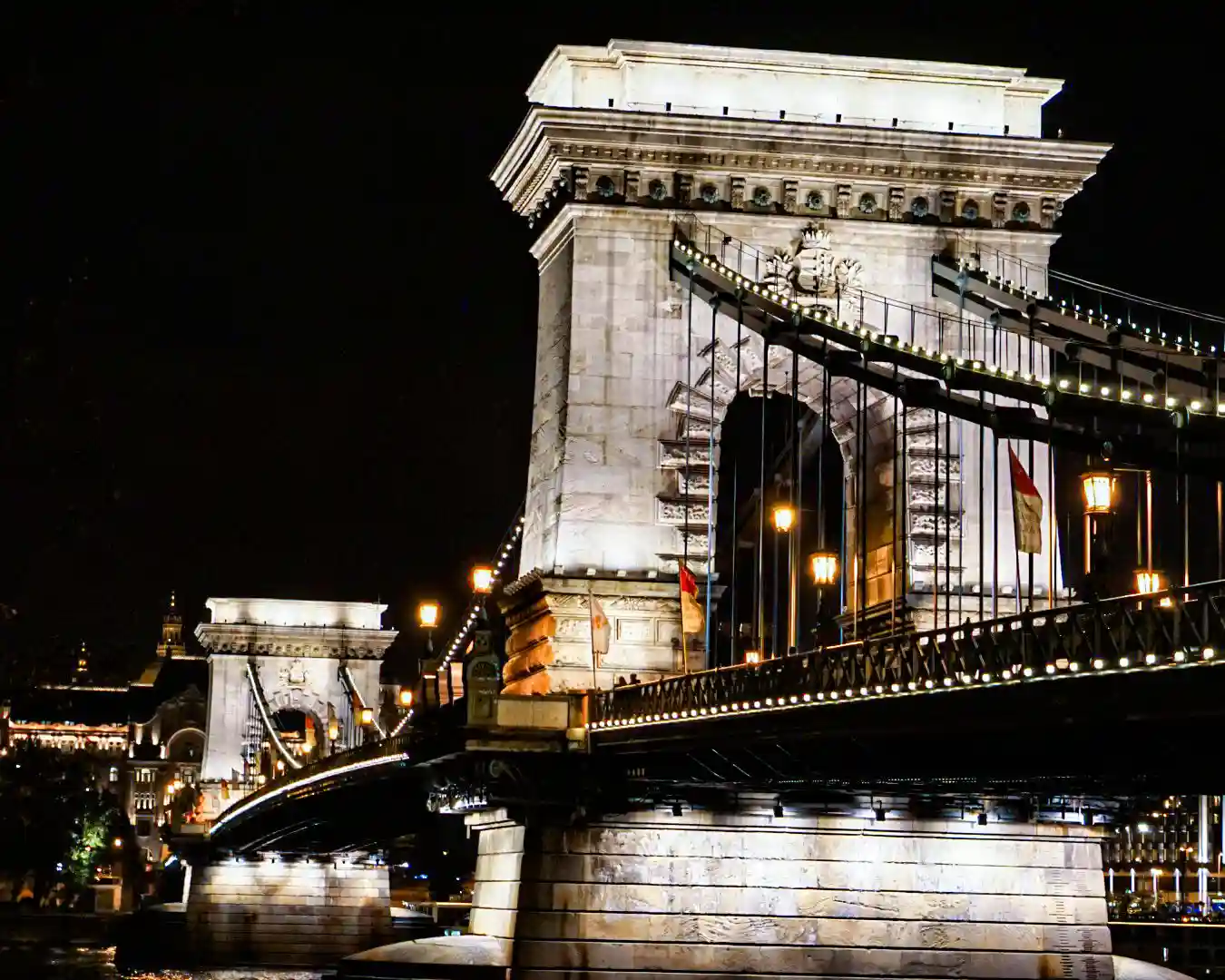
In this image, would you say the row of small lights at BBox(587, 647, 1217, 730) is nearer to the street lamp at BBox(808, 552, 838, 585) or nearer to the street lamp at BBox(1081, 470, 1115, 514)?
the street lamp at BBox(1081, 470, 1115, 514)

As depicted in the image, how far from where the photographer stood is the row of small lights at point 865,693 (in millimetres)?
28344

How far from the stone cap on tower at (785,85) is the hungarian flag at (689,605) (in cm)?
1196

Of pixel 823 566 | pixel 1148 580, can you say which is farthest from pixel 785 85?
pixel 1148 580

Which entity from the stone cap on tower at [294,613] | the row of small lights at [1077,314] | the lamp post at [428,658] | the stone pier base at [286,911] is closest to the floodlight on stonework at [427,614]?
the lamp post at [428,658]

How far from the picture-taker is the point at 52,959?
315 feet

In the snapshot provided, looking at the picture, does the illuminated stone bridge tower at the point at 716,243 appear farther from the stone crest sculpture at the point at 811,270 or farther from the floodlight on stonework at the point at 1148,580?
the floodlight on stonework at the point at 1148,580

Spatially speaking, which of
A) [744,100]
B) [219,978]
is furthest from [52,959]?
[744,100]

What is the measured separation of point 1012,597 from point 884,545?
3.46m

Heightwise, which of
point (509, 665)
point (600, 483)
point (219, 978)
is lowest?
point (219, 978)

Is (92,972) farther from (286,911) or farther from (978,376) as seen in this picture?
(978,376)

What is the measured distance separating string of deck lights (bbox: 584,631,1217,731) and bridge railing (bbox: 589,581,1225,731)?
0.02 meters

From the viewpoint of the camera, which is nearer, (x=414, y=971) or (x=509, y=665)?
(x=414, y=971)

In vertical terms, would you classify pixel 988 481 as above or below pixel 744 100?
below

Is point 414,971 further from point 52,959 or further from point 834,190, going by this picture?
point 52,959
